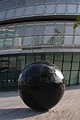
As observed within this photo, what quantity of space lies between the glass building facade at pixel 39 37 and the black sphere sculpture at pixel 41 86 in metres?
10.6

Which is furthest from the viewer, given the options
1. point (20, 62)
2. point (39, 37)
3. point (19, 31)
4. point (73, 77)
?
point (73, 77)

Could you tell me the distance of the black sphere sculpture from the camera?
32.3ft

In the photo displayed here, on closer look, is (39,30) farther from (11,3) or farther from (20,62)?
(11,3)

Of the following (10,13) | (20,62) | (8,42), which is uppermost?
(10,13)

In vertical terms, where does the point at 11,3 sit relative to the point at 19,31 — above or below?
above

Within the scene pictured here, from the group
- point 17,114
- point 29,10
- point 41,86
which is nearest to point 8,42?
point 29,10

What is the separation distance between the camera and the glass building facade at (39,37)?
2166 cm

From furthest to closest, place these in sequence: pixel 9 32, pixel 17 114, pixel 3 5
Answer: pixel 3 5 → pixel 9 32 → pixel 17 114

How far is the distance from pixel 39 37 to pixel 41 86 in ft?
41.8

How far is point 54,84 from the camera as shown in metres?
9.98

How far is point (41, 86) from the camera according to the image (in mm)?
9852

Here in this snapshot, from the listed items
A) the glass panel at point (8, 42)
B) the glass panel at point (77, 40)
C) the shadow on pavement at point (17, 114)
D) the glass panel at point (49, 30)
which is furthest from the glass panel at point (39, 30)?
the shadow on pavement at point (17, 114)

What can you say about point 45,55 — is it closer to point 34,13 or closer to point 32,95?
point 34,13

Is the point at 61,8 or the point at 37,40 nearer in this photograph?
the point at 37,40
